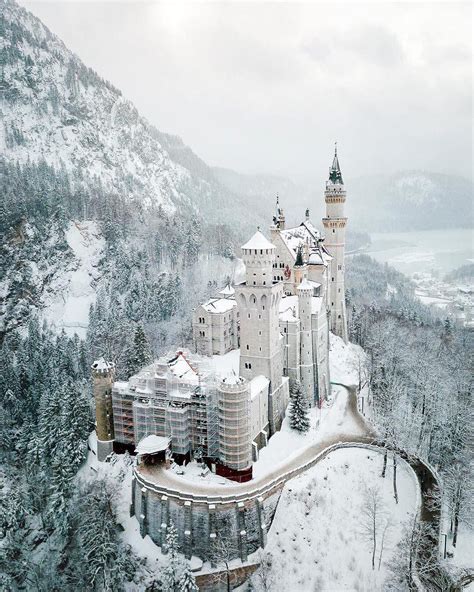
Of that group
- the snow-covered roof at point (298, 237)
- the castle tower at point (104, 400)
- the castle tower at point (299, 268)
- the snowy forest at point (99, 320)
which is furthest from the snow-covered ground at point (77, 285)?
the castle tower at point (299, 268)

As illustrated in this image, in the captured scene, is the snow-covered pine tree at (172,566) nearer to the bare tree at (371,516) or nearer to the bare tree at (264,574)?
the bare tree at (264,574)

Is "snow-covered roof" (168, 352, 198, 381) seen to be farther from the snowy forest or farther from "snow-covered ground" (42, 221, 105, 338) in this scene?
"snow-covered ground" (42, 221, 105, 338)

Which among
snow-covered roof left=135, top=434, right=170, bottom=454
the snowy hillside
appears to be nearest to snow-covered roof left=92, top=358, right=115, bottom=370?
snow-covered roof left=135, top=434, right=170, bottom=454

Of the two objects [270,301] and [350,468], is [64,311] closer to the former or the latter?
[270,301]

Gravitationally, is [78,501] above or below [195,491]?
below

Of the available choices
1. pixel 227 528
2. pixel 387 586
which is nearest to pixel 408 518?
pixel 387 586
